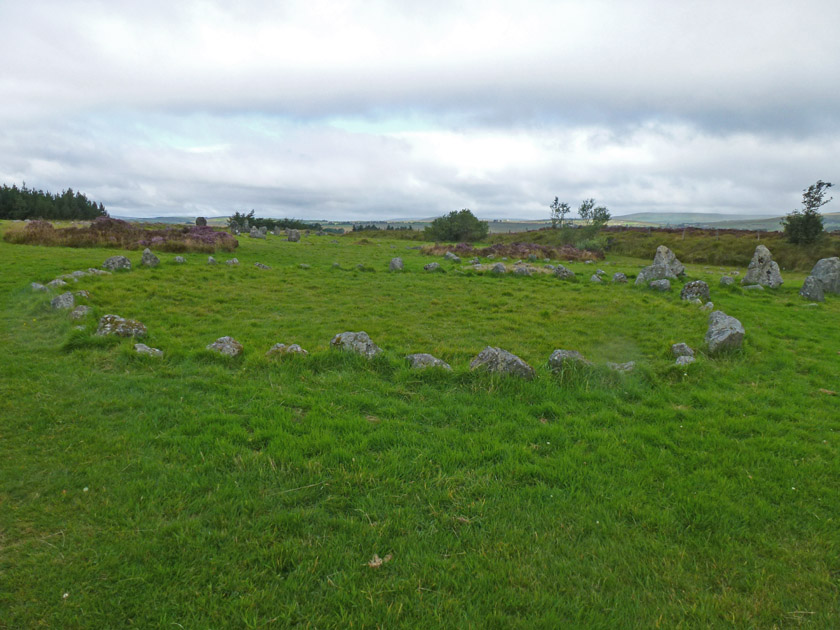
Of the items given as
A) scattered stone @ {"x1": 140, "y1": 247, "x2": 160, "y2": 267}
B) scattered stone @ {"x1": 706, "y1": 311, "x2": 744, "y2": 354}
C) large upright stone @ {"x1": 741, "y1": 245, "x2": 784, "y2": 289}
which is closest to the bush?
large upright stone @ {"x1": 741, "y1": 245, "x2": 784, "y2": 289}

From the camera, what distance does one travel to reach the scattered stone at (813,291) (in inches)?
753

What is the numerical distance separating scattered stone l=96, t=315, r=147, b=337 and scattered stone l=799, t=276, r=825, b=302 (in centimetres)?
2590

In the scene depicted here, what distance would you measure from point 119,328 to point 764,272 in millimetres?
28199

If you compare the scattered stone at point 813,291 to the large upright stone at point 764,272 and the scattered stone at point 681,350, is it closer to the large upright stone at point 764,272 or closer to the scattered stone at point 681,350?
the large upright stone at point 764,272

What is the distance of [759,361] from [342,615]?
10.7m

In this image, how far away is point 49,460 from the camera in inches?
203

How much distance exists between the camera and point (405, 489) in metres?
4.89

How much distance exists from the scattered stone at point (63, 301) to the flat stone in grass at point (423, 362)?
9.74 metres

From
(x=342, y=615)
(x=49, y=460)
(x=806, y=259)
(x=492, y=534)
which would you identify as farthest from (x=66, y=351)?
(x=806, y=259)

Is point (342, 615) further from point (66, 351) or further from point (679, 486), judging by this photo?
point (66, 351)

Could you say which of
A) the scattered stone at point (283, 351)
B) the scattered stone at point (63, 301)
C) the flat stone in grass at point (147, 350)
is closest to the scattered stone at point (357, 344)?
the scattered stone at point (283, 351)

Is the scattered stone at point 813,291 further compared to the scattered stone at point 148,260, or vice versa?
the scattered stone at point 148,260

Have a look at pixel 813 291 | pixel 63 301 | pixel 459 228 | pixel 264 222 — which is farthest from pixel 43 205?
pixel 813 291

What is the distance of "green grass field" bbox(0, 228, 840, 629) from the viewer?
138 inches
